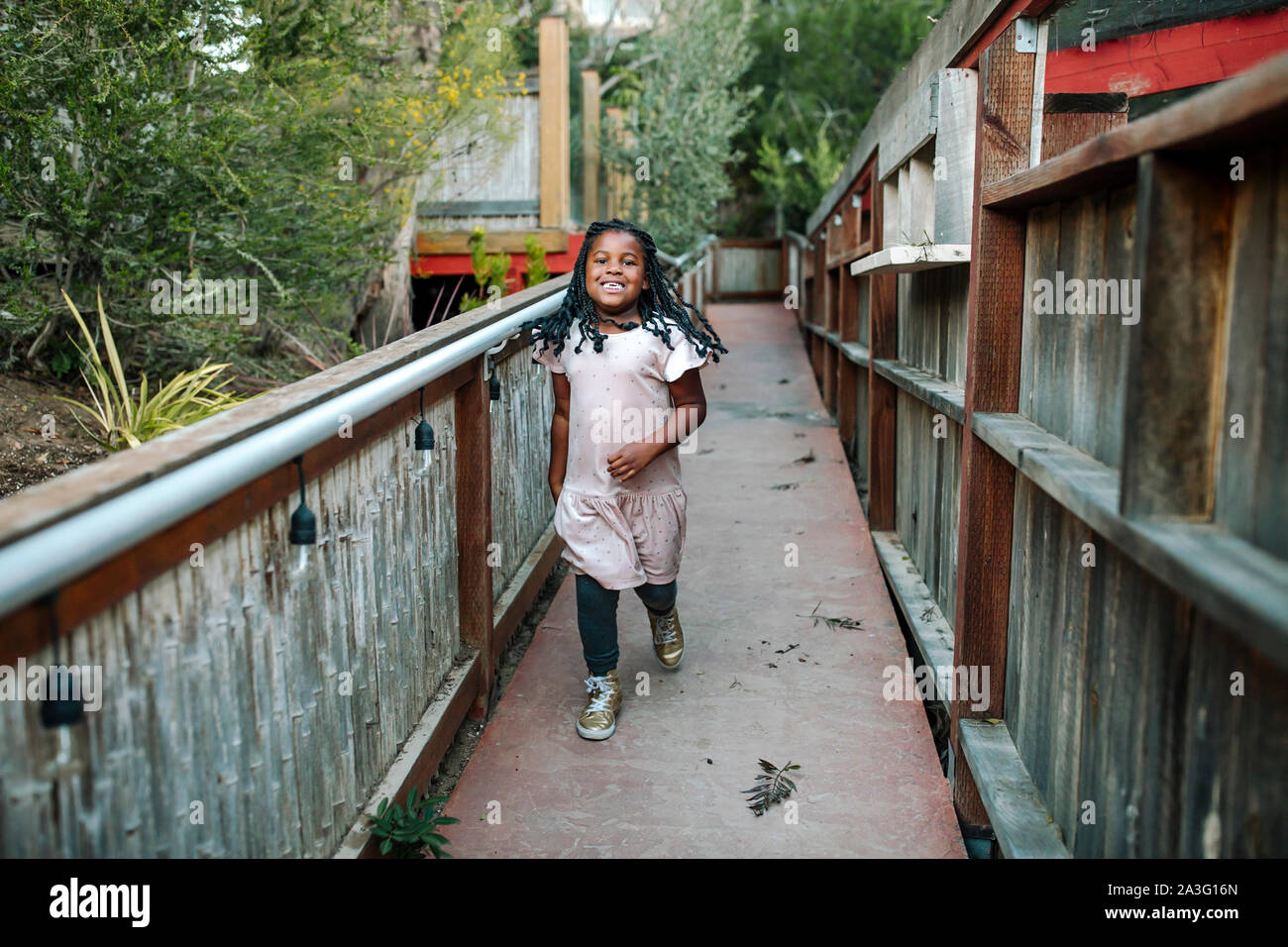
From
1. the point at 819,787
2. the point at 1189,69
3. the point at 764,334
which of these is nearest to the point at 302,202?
the point at 819,787

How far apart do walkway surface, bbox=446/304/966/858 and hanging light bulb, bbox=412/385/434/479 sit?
84 cm

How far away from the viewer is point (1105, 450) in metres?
2.03

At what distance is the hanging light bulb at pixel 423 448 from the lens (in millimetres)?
2553

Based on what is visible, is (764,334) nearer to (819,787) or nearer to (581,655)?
(581,655)

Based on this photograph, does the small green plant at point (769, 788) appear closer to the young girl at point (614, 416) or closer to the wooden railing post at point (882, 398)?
the young girl at point (614, 416)

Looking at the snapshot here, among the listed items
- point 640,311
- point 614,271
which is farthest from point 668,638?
point 614,271

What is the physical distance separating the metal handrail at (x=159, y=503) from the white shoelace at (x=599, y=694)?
4.26 feet

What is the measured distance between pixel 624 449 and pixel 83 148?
8.29 feet

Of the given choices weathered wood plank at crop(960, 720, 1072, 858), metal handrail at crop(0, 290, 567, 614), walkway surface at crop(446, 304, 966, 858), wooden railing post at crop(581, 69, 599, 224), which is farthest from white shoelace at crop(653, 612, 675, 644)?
wooden railing post at crop(581, 69, 599, 224)

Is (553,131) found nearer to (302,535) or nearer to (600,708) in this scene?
(600,708)

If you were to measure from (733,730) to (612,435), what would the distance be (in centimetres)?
95

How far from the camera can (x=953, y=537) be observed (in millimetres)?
3631

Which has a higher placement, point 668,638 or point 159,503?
point 159,503

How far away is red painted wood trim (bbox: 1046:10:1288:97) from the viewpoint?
4.61m
